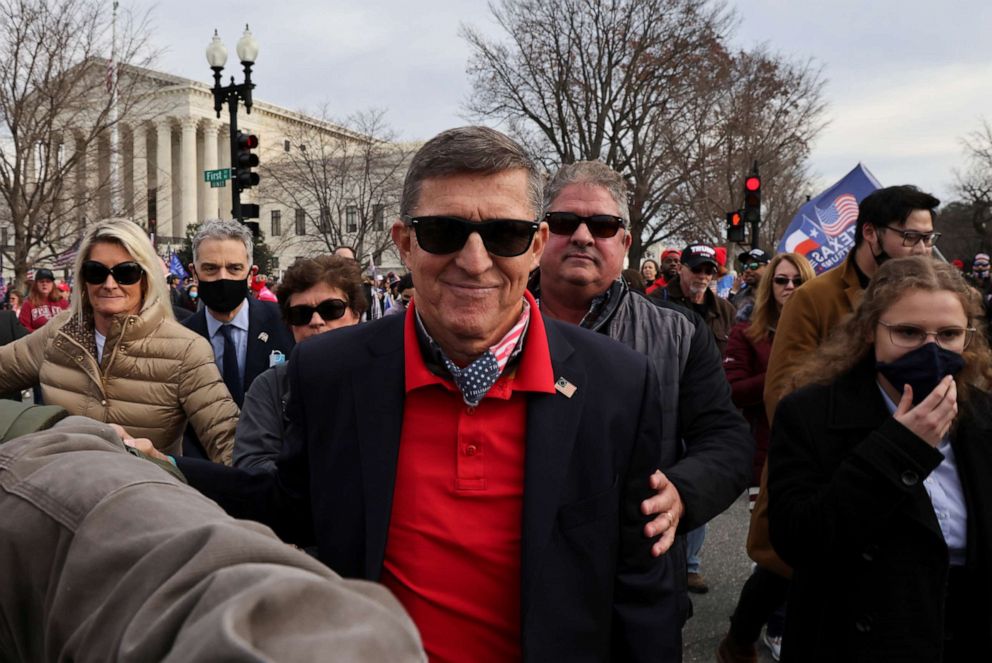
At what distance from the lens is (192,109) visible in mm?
61969

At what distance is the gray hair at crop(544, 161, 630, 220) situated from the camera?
129 inches

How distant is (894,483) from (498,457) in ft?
4.83

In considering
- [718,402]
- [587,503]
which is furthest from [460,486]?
[718,402]

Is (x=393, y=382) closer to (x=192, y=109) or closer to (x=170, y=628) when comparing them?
(x=170, y=628)

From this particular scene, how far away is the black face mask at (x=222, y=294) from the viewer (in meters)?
4.95

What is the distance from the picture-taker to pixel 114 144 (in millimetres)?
21266

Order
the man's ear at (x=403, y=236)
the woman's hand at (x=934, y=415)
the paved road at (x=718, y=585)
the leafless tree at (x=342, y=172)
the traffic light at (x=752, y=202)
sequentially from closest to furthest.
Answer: the man's ear at (x=403, y=236) → the woman's hand at (x=934, y=415) → the paved road at (x=718, y=585) → the traffic light at (x=752, y=202) → the leafless tree at (x=342, y=172)

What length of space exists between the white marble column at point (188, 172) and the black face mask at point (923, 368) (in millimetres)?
62426

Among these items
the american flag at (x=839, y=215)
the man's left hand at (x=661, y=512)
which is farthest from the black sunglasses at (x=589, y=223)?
the american flag at (x=839, y=215)

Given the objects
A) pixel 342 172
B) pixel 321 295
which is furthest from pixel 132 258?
pixel 342 172

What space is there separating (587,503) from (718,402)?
4.01 ft

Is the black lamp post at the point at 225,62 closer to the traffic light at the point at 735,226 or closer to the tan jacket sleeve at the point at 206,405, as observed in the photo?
the traffic light at the point at 735,226

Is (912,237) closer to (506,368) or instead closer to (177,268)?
(506,368)

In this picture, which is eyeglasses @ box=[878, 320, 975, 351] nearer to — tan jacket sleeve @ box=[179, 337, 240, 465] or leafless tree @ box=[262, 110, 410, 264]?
tan jacket sleeve @ box=[179, 337, 240, 465]
